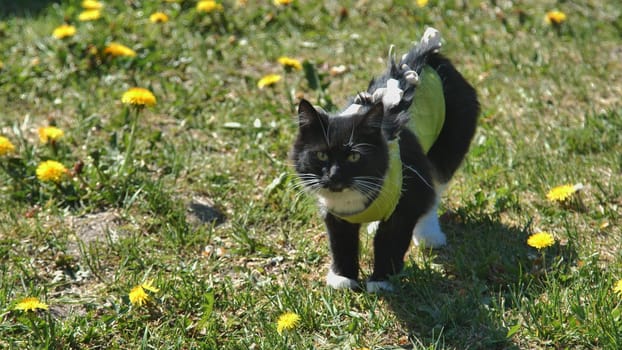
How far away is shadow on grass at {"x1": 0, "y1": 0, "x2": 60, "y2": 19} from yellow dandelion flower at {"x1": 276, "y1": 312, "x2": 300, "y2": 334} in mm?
4370

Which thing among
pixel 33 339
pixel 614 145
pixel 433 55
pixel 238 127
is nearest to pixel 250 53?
pixel 238 127

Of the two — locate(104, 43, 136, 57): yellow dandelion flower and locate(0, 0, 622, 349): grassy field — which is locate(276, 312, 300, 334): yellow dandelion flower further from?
locate(104, 43, 136, 57): yellow dandelion flower

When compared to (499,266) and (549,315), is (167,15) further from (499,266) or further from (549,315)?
(549,315)

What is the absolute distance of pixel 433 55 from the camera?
4113mm

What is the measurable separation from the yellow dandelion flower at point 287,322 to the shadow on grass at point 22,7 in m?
4.37

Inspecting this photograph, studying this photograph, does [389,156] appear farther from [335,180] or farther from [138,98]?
[138,98]

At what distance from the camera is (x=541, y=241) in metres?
3.66

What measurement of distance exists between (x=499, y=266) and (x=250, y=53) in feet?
9.33

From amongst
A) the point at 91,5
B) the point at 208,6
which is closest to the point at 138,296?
the point at 208,6

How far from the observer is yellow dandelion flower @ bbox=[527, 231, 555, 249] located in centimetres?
365

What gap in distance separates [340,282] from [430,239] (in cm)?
56

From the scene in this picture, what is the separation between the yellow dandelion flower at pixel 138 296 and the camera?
137 inches

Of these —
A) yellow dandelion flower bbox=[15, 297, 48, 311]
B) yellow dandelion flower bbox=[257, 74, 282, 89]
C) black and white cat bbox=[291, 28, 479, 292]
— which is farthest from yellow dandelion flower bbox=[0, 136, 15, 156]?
black and white cat bbox=[291, 28, 479, 292]

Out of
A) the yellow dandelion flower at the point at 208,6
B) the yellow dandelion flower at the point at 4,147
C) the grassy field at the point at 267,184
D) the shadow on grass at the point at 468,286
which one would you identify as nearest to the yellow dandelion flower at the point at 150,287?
the grassy field at the point at 267,184
